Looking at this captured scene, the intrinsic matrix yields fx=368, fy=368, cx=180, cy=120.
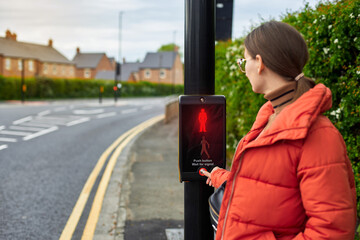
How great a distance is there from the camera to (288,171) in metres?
1.35

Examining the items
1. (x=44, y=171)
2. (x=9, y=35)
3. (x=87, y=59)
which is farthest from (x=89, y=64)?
(x=44, y=171)

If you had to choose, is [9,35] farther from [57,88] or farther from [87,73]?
[57,88]

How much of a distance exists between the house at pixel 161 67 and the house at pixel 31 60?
1767 cm

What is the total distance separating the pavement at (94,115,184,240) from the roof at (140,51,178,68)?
7181cm

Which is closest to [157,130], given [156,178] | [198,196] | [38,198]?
[156,178]

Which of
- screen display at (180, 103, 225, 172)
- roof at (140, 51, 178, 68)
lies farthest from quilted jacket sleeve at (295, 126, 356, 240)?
roof at (140, 51, 178, 68)

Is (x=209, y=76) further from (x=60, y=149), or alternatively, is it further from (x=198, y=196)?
(x=60, y=149)

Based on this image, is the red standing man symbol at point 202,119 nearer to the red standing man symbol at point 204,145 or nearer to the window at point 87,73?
the red standing man symbol at point 204,145

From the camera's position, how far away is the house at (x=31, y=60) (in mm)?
55156

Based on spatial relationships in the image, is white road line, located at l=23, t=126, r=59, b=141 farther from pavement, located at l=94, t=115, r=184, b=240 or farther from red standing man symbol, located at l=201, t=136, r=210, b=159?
red standing man symbol, located at l=201, t=136, r=210, b=159

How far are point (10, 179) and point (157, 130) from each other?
757 centimetres

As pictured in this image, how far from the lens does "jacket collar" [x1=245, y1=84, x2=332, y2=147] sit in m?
1.30

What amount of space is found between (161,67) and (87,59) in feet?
52.2

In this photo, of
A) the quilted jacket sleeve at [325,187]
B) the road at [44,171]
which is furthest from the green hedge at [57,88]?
the quilted jacket sleeve at [325,187]
